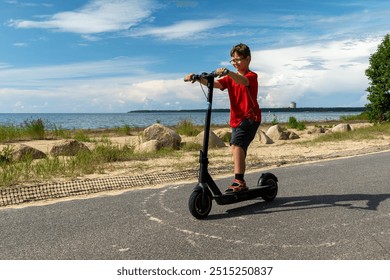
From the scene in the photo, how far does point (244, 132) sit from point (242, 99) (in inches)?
17.0

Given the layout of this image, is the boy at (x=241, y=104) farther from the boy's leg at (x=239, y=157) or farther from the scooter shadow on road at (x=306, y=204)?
the scooter shadow on road at (x=306, y=204)

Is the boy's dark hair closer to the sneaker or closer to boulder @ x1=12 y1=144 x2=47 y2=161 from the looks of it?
the sneaker

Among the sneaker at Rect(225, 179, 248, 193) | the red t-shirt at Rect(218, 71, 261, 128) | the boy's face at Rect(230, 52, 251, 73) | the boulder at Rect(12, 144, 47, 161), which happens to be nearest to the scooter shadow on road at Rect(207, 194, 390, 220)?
the sneaker at Rect(225, 179, 248, 193)

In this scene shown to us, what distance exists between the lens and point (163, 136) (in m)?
14.9

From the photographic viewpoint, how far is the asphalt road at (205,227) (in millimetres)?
3697

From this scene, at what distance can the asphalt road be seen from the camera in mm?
3697

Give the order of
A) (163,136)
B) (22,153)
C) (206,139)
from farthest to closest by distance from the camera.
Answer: (163,136)
(22,153)
(206,139)

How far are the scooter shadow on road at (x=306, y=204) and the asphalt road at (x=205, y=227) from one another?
13mm

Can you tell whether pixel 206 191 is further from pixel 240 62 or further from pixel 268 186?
pixel 240 62

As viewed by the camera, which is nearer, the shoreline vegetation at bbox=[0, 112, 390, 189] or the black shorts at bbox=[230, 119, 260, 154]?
the black shorts at bbox=[230, 119, 260, 154]

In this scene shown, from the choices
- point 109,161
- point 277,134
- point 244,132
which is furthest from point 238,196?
point 277,134

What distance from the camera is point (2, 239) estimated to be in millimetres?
4172

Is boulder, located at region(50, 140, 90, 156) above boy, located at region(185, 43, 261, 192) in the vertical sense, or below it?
below

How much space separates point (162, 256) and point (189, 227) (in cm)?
94
